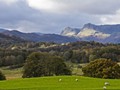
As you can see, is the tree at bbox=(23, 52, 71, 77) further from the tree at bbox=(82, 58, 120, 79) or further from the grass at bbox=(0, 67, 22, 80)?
the grass at bbox=(0, 67, 22, 80)

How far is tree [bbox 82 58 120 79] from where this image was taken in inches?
3155

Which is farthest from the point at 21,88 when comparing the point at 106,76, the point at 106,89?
the point at 106,76

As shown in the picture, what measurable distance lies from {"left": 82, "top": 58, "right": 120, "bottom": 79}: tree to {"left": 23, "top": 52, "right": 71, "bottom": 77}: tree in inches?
969

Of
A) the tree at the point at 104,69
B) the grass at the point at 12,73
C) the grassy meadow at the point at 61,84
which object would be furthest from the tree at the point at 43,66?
the grassy meadow at the point at 61,84

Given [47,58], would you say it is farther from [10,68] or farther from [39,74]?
[10,68]

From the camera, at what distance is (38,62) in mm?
115812

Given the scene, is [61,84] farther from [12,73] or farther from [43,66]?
[12,73]

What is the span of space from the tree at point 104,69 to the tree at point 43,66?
969 inches

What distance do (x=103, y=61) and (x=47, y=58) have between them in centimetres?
4022

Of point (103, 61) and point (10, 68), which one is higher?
point (103, 61)

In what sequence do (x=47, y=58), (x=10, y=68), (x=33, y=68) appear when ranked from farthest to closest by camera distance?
(x=10, y=68) → (x=47, y=58) → (x=33, y=68)

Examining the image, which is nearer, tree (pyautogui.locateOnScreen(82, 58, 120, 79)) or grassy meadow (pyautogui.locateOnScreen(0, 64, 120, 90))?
grassy meadow (pyautogui.locateOnScreen(0, 64, 120, 90))

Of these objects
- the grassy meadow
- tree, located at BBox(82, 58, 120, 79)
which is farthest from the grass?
the grassy meadow

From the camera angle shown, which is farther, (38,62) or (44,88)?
(38,62)
